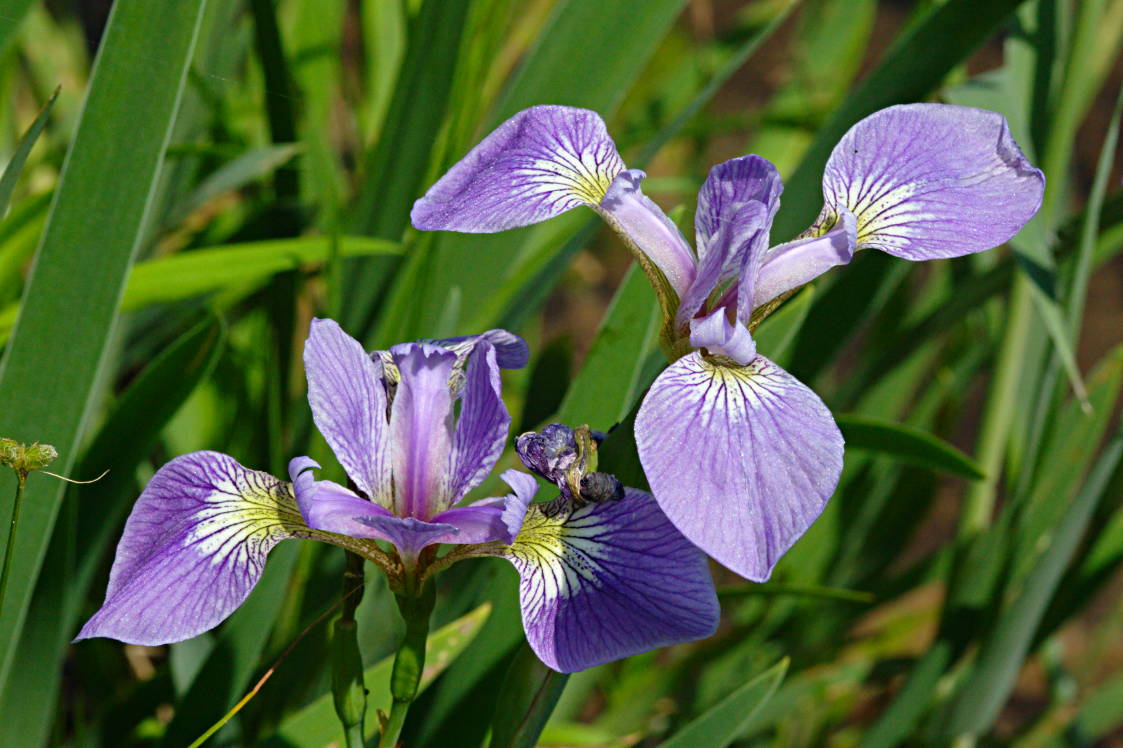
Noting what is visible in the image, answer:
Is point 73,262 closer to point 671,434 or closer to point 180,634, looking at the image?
point 180,634

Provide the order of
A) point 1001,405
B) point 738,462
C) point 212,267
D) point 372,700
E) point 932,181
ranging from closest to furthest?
point 738,462 < point 932,181 < point 372,700 < point 212,267 < point 1001,405

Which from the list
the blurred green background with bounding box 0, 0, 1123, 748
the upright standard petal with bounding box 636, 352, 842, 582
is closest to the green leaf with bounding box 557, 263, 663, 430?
the blurred green background with bounding box 0, 0, 1123, 748

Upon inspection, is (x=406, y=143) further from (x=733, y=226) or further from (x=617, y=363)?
(x=733, y=226)

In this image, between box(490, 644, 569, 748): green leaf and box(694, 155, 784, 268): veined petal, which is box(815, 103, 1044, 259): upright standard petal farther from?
box(490, 644, 569, 748): green leaf

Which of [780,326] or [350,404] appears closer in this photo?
[350,404]

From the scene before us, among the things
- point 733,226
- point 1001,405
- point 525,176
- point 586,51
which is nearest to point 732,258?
point 733,226

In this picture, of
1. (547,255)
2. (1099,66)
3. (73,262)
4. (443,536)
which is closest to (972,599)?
(547,255)

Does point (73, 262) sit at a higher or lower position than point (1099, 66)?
higher
